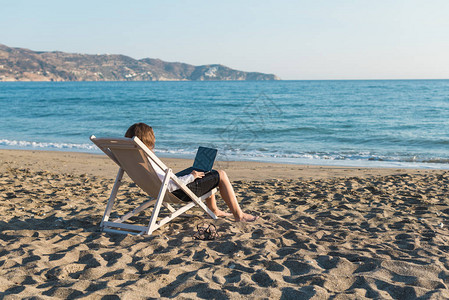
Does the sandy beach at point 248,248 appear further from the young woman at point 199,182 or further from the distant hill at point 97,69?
the distant hill at point 97,69

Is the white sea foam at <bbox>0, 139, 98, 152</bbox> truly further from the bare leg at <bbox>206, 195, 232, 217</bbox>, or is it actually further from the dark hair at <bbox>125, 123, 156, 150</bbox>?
the dark hair at <bbox>125, 123, 156, 150</bbox>

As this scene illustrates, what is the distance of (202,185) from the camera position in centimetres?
459

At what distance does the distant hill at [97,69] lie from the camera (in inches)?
4966

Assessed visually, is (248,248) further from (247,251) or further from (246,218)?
(246,218)

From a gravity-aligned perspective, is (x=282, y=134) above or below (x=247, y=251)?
below

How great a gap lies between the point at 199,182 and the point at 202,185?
51mm

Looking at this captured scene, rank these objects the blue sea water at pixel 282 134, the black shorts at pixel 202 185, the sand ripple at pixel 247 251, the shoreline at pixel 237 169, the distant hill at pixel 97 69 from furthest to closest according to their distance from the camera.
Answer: the distant hill at pixel 97 69
the blue sea water at pixel 282 134
the shoreline at pixel 237 169
the black shorts at pixel 202 185
the sand ripple at pixel 247 251

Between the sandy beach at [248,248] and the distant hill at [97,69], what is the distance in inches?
5094

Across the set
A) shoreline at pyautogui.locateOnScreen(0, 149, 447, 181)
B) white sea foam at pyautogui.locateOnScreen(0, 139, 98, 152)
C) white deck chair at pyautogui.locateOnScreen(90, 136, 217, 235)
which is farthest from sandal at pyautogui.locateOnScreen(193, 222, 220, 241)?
white sea foam at pyautogui.locateOnScreen(0, 139, 98, 152)

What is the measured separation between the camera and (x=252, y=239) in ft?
13.5

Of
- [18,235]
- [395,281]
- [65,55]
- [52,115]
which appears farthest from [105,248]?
[65,55]

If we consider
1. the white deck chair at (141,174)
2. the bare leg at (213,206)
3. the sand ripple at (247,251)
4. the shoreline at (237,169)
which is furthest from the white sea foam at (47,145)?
the white deck chair at (141,174)

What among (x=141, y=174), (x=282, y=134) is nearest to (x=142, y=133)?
(x=141, y=174)

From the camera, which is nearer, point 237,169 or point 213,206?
point 213,206
